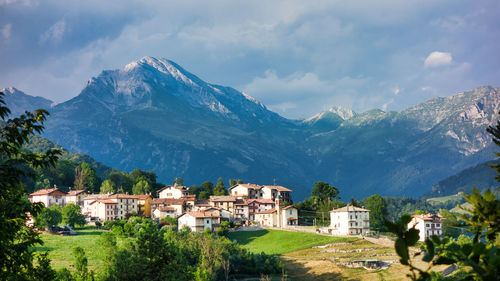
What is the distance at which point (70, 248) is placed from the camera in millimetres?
90312

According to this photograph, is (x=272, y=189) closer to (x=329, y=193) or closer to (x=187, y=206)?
(x=329, y=193)

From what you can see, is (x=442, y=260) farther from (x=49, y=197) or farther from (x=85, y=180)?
(x=85, y=180)

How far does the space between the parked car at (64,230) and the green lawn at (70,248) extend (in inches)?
76.4

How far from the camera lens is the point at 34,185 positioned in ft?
534

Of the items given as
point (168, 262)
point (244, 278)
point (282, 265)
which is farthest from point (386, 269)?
point (168, 262)

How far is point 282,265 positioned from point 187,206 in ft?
209

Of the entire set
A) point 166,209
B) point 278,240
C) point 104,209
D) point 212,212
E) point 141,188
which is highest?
point 141,188

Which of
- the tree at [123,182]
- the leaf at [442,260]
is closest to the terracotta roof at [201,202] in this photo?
the tree at [123,182]

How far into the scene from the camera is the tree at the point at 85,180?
170 m

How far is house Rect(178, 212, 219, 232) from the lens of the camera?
407ft

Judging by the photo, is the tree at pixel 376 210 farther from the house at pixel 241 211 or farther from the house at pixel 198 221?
the house at pixel 198 221

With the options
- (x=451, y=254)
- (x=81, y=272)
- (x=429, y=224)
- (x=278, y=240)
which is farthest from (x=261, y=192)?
(x=451, y=254)

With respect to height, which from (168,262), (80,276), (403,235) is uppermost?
(403,235)

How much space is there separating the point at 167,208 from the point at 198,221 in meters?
18.6
